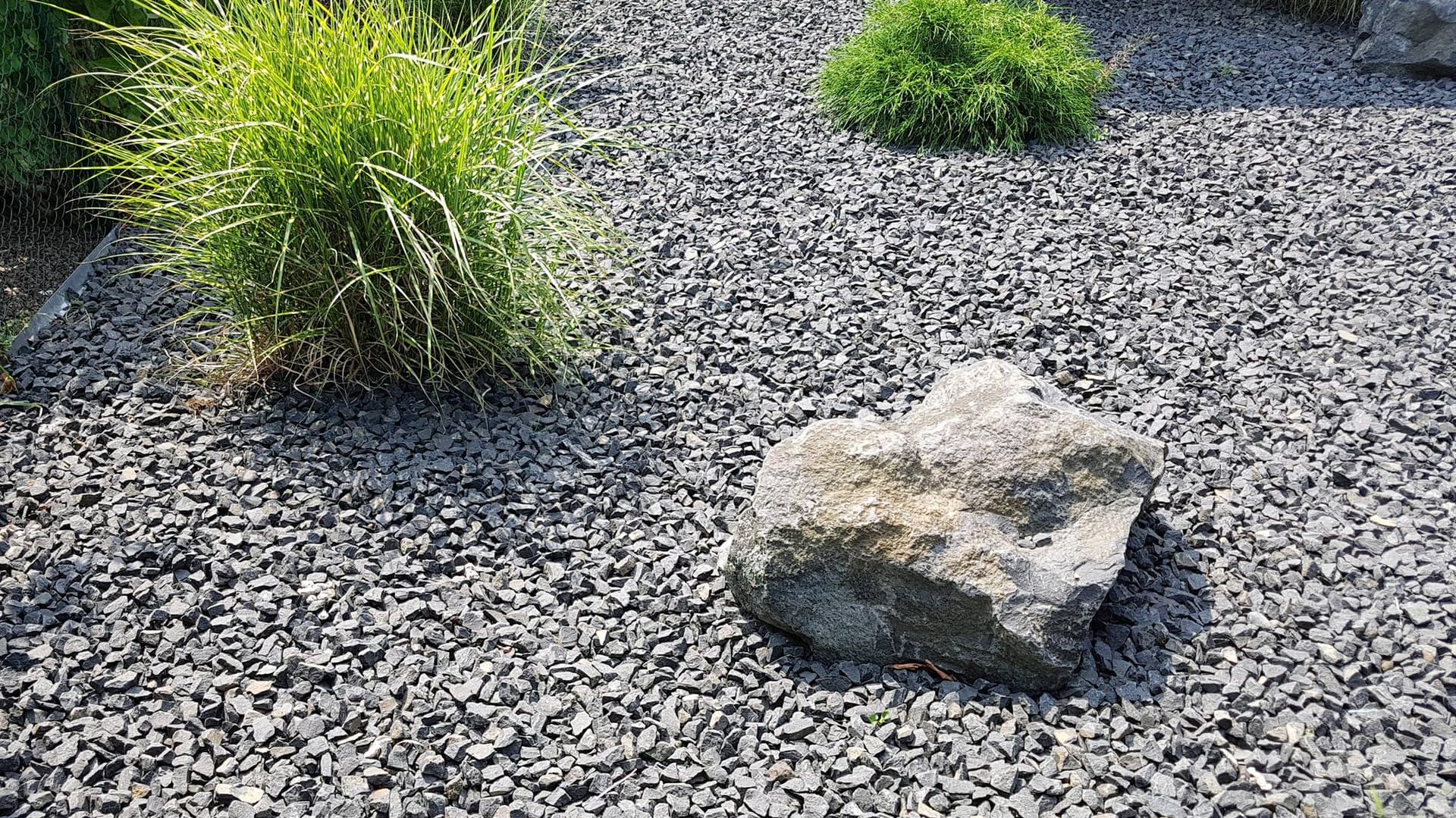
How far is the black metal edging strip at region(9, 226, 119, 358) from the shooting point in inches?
120

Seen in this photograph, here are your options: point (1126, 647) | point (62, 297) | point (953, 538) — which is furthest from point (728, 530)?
point (62, 297)

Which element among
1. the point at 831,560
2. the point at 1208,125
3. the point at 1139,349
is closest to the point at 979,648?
the point at 831,560

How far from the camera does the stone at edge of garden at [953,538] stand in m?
2.03

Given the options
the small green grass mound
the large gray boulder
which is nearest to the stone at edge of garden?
the large gray boulder

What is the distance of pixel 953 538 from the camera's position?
207cm

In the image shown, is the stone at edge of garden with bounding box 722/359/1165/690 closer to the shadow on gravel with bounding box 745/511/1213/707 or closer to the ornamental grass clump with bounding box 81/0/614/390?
the shadow on gravel with bounding box 745/511/1213/707

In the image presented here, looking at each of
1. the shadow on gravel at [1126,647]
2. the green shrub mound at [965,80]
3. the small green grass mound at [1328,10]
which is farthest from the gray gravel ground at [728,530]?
the small green grass mound at [1328,10]

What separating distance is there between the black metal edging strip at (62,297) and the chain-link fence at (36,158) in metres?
0.10

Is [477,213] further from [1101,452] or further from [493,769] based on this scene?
[1101,452]

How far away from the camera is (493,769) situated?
1955 millimetres

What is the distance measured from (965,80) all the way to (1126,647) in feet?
9.25

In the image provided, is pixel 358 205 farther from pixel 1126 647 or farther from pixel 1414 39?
pixel 1414 39

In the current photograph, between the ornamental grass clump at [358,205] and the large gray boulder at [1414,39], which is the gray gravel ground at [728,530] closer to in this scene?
the ornamental grass clump at [358,205]

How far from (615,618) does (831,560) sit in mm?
518
